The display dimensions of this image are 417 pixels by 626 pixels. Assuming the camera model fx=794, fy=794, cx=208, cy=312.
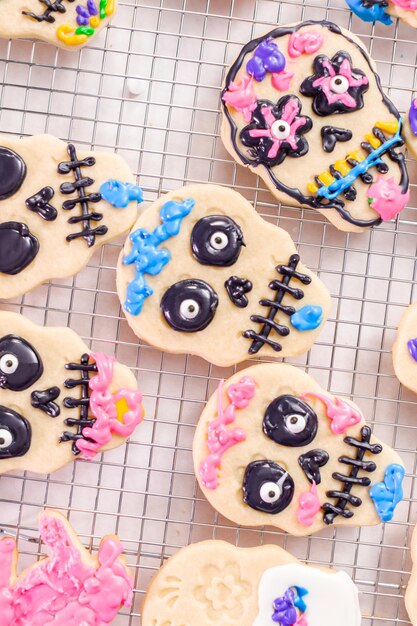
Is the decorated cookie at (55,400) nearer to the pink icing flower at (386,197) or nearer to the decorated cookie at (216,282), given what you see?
the decorated cookie at (216,282)

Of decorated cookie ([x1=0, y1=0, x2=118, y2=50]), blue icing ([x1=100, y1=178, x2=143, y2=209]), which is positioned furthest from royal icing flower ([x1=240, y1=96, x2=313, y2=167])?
decorated cookie ([x1=0, y1=0, x2=118, y2=50])

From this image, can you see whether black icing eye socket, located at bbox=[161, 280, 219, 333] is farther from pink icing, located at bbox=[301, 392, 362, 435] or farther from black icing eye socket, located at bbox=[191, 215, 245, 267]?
pink icing, located at bbox=[301, 392, 362, 435]

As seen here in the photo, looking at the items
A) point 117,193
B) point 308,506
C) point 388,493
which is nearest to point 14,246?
point 117,193

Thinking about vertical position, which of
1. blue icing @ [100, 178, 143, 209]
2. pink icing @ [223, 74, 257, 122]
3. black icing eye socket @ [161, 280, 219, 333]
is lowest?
black icing eye socket @ [161, 280, 219, 333]

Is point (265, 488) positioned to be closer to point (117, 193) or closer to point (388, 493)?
point (388, 493)

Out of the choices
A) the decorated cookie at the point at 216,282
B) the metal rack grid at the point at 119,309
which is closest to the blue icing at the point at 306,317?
the decorated cookie at the point at 216,282

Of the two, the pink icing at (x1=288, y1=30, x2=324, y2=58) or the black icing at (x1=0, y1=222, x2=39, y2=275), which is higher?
the pink icing at (x1=288, y1=30, x2=324, y2=58)
